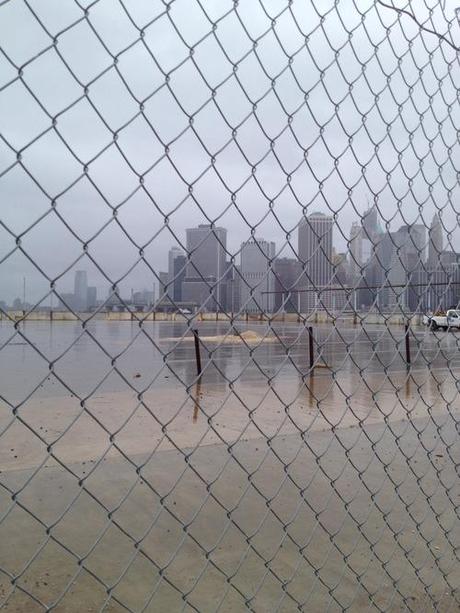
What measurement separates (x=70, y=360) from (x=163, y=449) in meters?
8.91

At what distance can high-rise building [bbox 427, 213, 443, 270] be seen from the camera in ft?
8.43

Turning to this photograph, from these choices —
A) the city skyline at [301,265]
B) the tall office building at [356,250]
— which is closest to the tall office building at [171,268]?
the city skyline at [301,265]

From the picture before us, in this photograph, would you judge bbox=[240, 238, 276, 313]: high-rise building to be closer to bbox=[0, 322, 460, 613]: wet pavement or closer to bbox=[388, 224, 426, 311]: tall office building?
bbox=[0, 322, 460, 613]: wet pavement

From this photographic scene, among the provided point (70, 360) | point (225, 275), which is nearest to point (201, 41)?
point (225, 275)

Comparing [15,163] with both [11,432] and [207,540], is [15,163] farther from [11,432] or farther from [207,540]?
[11,432]

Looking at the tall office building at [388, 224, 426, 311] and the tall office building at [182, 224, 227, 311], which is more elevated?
the tall office building at [182, 224, 227, 311]

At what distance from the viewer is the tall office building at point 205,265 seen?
168cm

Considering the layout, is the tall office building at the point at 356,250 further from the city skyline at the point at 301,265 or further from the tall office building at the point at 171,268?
the tall office building at the point at 171,268

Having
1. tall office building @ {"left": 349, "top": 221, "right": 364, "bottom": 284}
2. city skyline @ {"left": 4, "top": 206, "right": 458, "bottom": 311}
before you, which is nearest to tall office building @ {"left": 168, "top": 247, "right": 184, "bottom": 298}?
city skyline @ {"left": 4, "top": 206, "right": 458, "bottom": 311}

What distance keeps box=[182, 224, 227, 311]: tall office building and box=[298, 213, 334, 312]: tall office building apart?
1.27 feet

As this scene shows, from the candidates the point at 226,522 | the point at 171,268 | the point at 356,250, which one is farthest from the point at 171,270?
the point at 226,522

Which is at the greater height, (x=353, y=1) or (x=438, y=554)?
(x=353, y=1)

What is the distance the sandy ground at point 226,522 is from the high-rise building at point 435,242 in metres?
0.63

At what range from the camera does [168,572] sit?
277 cm
